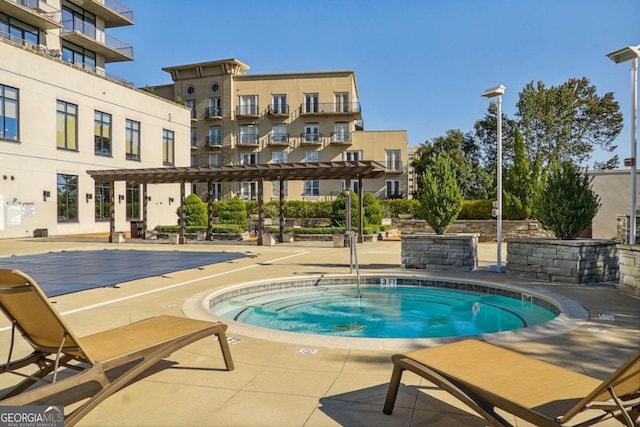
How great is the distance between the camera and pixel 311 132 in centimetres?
3991

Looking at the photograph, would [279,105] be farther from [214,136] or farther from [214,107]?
[214,136]

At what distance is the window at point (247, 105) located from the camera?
40.7 metres

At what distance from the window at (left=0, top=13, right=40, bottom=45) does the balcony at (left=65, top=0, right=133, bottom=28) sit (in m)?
3.88

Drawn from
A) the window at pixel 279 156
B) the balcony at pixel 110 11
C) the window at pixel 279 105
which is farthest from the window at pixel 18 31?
the window at pixel 279 156

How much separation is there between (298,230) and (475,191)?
71.1 ft

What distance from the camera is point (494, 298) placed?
7.95 metres

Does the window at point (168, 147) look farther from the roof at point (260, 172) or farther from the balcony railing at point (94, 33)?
the roof at point (260, 172)

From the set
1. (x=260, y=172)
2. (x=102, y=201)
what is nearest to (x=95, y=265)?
(x=260, y=172)

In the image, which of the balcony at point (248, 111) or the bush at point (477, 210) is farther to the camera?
the balcony at point (248, 111)

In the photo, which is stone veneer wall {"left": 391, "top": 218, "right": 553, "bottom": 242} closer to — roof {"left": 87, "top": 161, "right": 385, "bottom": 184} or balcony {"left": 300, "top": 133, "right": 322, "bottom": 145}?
roof {"left": 87, "top": 161, "right": 385, "bottom": 184}

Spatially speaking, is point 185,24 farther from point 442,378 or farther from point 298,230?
point 442,378

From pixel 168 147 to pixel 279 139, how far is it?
1104 cm

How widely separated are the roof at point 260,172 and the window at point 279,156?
20103 millimetres

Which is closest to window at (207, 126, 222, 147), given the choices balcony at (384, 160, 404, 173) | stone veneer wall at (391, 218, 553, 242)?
balcony at (384, 160, 404, 173)
